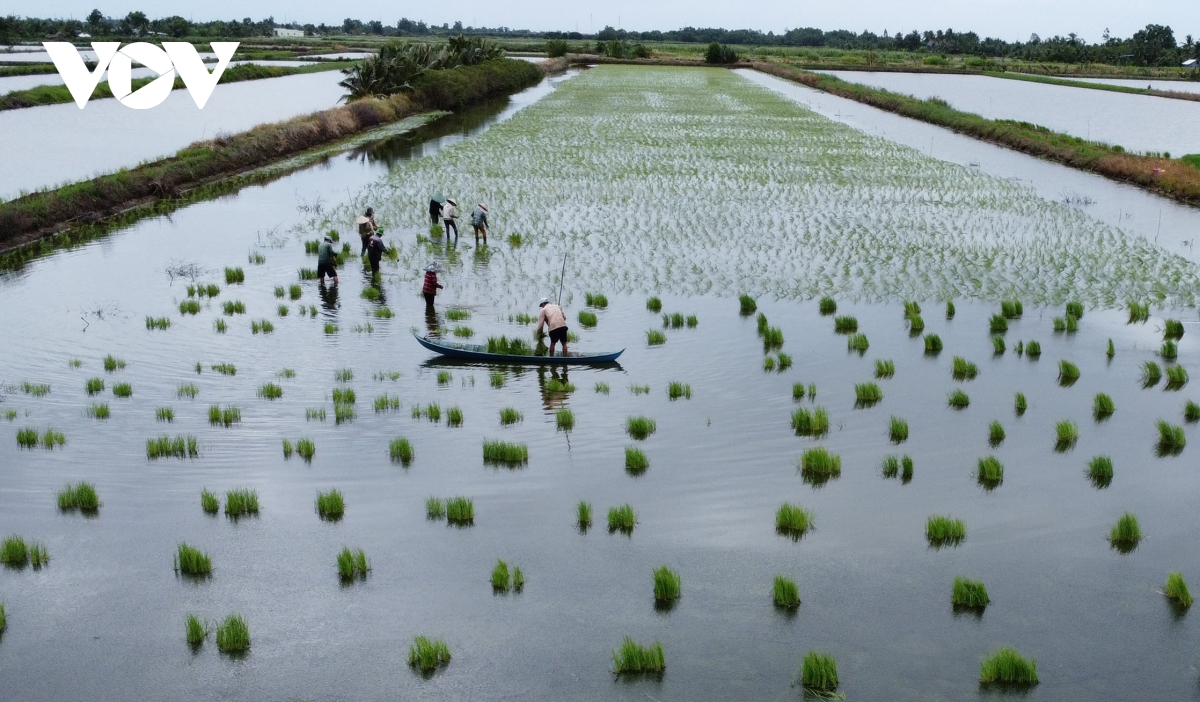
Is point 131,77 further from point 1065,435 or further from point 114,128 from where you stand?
point 1065,435

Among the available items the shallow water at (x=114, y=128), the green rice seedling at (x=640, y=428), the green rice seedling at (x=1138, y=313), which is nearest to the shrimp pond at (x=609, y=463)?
the green rice seedling at (x=640, y=428)

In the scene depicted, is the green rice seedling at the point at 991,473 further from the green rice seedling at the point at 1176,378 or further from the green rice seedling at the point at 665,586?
the green rice seedling at the point at 1176,378

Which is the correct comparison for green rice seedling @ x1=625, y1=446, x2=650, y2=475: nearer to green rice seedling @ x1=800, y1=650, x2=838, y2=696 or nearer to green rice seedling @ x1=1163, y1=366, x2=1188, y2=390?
green rice seedling @ x1=800, y1=650, x2=838, y2=696

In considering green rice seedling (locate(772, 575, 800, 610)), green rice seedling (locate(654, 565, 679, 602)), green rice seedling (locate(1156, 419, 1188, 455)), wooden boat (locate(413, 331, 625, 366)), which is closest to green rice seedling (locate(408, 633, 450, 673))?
green rice seedling (locate(654, 565, 679, 602))

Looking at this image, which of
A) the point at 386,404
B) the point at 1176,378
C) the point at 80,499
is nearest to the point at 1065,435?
the point at 1176,378

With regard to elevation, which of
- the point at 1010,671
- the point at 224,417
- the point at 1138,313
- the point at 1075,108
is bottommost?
the point at 1010,671

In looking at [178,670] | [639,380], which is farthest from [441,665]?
[639,380]
